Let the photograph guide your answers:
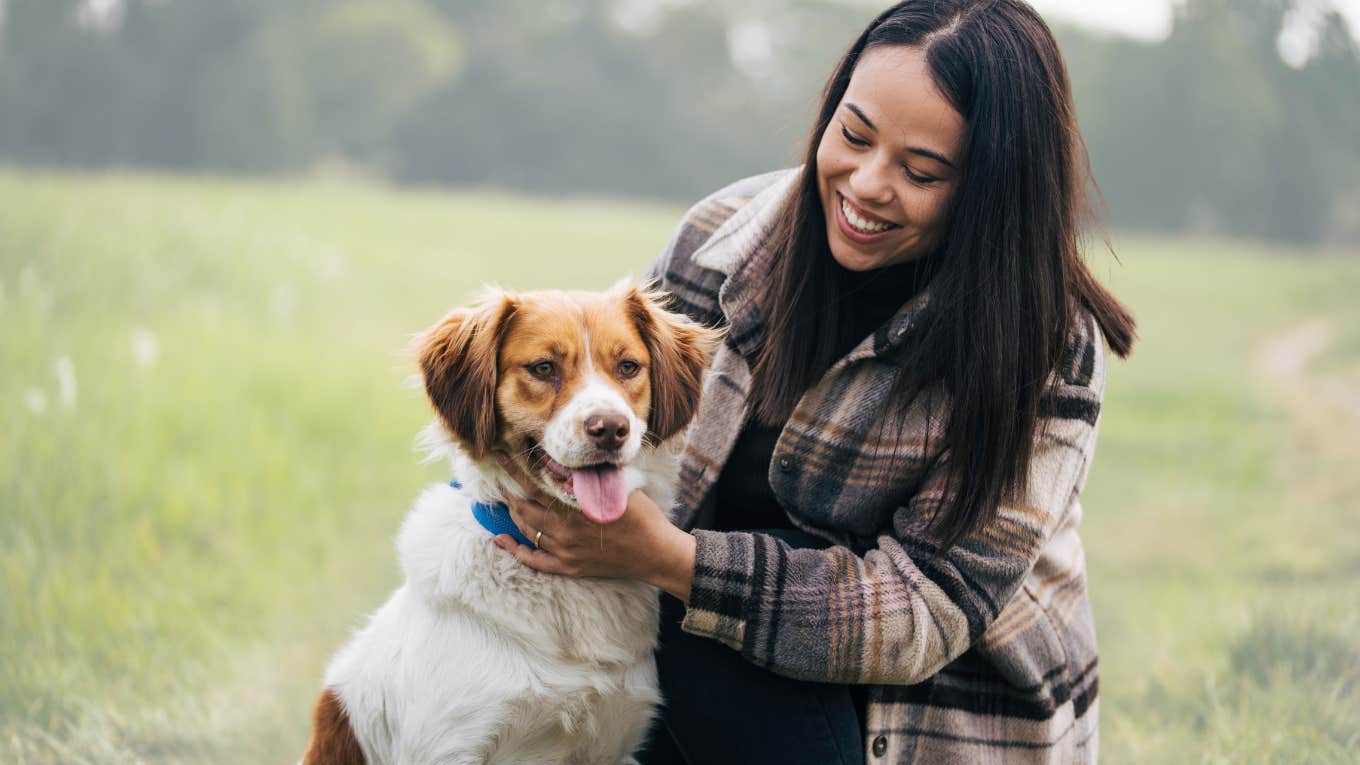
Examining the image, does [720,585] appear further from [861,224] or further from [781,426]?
[861,224]

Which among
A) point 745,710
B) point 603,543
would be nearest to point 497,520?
point 603,543

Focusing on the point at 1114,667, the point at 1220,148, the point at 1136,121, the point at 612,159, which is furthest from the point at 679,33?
the point at 1114,667

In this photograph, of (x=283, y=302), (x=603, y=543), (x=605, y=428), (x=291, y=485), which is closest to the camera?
(x=605, y=428)

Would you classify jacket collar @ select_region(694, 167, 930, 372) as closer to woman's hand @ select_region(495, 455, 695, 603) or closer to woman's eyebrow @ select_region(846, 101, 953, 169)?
woman's eyebrow @ select_region(846, 101, 953, 169)

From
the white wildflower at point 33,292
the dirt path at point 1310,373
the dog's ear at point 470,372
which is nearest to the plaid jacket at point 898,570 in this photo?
the dog's ear at point 470,372

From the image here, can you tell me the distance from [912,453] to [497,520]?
0.96 m

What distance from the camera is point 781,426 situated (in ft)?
9.20

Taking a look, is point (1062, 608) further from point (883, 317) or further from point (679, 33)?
point (679, 33)

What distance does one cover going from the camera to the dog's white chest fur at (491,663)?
94.7 inches

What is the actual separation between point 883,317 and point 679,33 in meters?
11.4

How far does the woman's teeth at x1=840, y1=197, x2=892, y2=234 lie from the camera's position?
2.62 meters

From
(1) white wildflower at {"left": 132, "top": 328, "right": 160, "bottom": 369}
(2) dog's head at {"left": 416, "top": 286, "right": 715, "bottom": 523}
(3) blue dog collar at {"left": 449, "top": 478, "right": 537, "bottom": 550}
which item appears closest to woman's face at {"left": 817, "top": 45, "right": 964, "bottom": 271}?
(2) dog's head at {"left": 416, "top": 286, "right": 715, "bottom": 523}

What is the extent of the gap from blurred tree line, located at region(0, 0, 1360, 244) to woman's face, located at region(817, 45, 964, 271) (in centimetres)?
711

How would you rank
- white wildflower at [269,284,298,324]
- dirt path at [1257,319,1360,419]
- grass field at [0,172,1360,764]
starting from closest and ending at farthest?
grass field at [0,172,1360,764] < white wildflower at [269,284,298,324] < dirt path at [1257,319,1360,419]
